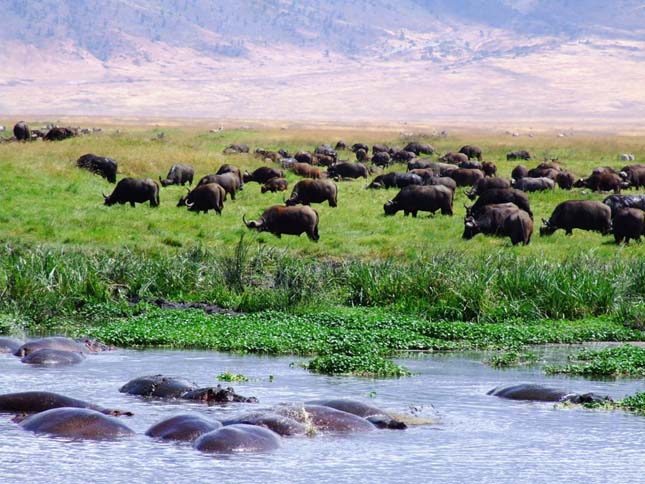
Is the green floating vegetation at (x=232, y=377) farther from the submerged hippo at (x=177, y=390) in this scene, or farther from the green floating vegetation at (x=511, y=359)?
the green floating vegetation at (x=511, y=359)

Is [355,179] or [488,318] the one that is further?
[355,179]

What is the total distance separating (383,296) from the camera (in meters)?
20.1

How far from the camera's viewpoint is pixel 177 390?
13.6 m

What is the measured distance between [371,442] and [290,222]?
17179 millimetres

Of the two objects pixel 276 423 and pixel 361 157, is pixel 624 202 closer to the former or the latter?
pixel 276 423

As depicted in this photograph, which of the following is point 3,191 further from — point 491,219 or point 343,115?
point 343,115

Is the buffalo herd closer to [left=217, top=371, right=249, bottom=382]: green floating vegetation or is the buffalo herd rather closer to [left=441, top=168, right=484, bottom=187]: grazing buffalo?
[left=441, top=168, right=484, bottom=187]: grazing buffalo

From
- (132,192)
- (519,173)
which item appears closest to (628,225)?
(132,192)

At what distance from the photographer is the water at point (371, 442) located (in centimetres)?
1062

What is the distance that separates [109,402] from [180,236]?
576 inches

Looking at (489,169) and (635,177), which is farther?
(489,169)

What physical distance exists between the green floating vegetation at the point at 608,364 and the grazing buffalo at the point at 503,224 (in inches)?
475

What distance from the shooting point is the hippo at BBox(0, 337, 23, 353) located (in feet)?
53.6

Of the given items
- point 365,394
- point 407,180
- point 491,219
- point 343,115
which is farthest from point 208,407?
point 343,115
